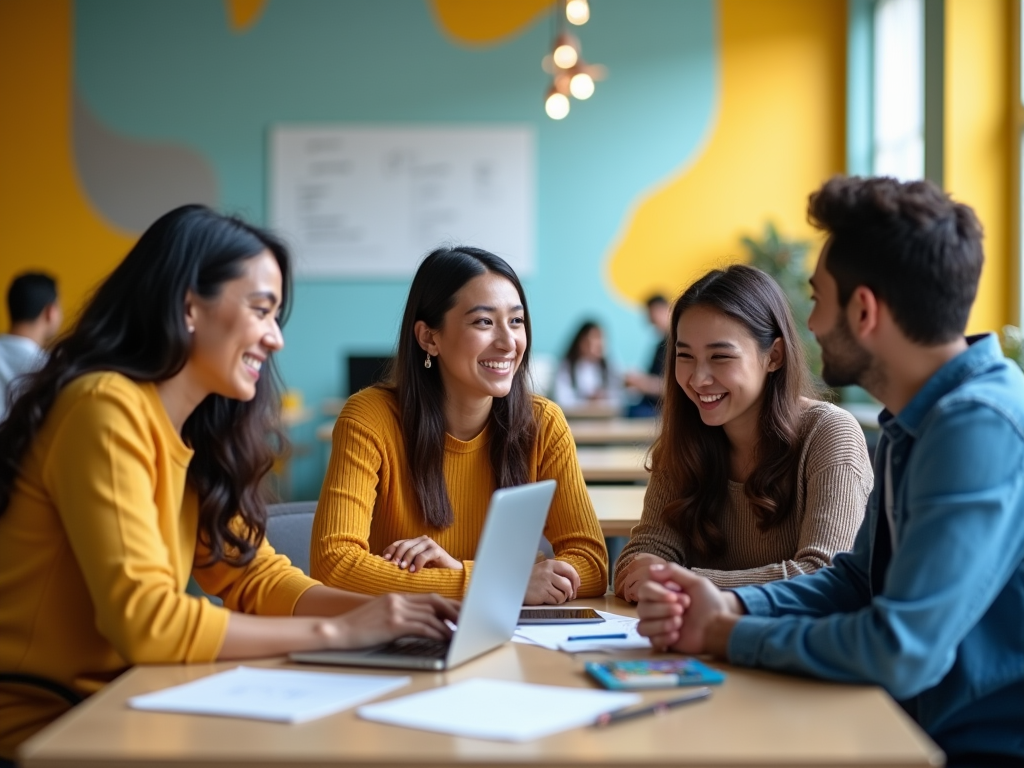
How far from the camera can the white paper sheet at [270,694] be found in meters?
1.29

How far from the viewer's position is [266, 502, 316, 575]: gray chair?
2.48m

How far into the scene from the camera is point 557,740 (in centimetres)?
120

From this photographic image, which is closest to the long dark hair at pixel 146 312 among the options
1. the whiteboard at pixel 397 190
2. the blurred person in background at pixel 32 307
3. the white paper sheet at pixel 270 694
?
the white paper sheet at pixel 270 694

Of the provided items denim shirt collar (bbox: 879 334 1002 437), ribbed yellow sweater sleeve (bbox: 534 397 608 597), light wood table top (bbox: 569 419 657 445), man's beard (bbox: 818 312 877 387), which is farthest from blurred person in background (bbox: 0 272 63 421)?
denim shirt collar (bbox: 879 334 1002 437)

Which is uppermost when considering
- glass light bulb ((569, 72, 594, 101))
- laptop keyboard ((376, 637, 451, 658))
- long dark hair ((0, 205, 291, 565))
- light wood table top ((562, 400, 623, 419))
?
glass light bulb ((569, 72, 594, 101))

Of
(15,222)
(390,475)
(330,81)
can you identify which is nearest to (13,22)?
(15,222)

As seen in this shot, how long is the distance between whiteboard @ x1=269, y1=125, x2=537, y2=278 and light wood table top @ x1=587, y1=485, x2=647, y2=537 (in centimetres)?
465

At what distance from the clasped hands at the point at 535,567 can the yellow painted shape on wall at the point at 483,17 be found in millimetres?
6362

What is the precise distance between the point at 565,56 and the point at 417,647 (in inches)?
180

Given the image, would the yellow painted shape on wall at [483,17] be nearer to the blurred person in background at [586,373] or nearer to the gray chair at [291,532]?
the blurred person in background at [586,373]

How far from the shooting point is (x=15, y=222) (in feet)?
26.6

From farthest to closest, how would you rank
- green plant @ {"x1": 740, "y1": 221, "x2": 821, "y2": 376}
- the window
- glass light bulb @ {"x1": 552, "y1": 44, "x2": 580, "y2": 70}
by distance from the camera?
green plant @ {"x1": 740, "y1": 221, "x2": 821, "y2": 376} → the window → glass light bulb @ {"x1": 552, "y1": 44, "x2": 580, "y2": 70}

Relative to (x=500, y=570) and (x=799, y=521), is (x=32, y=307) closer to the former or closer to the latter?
(x=799, y=521)

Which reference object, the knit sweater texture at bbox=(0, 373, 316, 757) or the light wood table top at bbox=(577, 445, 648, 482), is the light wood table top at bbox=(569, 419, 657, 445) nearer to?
the light wood table top at bbox=(577, 445, 648, 482)
